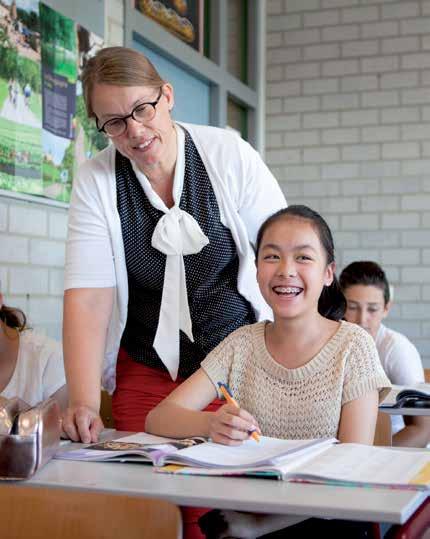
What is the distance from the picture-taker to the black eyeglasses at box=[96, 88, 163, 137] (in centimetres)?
187

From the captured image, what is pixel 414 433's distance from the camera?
3.13 meters

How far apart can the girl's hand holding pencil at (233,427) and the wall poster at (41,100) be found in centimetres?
170

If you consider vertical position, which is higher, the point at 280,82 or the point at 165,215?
the point at 280,82

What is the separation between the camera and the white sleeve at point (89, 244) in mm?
2016

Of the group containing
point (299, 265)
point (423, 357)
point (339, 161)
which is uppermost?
point (339, 161)

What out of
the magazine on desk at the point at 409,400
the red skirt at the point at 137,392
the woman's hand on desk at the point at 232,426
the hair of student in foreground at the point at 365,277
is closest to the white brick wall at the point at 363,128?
the hair of student in foreground at the point at 365,277

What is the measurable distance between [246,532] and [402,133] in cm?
467

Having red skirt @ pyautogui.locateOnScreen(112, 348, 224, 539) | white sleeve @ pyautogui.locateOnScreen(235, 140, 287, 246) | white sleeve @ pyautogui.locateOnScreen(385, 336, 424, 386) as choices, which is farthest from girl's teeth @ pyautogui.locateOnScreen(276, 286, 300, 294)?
white sleeve @ pyautogui.locateOnScreen(385, 336, 424, 386)

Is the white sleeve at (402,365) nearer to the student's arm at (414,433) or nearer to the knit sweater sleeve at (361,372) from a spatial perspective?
the student's arm at (414,433)

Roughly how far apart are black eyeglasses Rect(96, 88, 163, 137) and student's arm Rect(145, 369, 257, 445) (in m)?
0.56

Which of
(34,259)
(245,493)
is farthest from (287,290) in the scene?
(34,259)

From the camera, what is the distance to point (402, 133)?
5652 mm

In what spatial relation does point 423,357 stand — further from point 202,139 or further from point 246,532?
point 246,532

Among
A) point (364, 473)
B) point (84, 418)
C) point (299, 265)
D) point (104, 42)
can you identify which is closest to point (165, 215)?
point (299, 265)
